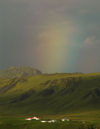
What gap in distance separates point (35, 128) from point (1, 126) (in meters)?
20.0

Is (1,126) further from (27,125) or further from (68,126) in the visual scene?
(68,126)

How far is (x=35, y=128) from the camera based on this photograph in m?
136

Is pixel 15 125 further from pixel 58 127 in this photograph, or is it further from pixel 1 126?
pixel 58 127

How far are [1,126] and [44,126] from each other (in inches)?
946

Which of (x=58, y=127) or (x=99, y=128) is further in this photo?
(x=99, y=128)

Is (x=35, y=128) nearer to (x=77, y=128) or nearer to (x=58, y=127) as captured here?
(x=58, y=127)

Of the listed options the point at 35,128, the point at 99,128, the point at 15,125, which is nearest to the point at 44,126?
the point at 35,128

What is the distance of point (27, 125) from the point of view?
468 feet

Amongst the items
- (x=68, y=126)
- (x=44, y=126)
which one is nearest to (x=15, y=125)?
(x=44, y=126)

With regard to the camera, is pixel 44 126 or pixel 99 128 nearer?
pixel 44 126

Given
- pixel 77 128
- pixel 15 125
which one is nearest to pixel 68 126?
pixel 77 128

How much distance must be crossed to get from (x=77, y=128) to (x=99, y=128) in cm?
2123

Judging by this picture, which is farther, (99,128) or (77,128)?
(99,128)

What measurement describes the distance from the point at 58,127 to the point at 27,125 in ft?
59.2
